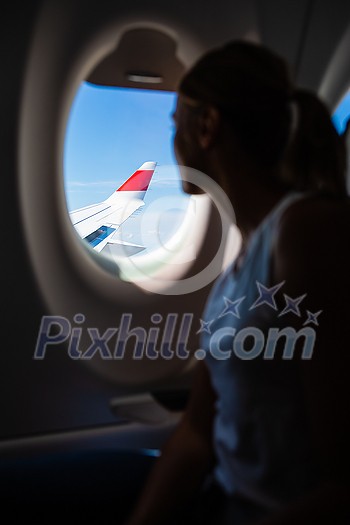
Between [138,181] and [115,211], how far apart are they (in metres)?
0.06

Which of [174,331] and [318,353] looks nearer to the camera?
[318,353]

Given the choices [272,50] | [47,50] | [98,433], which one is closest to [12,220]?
[47,50]

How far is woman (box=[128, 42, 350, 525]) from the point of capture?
2.21 ft

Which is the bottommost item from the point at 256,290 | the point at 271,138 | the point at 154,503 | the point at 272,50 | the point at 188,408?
the point at 154,503

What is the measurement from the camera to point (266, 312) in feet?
2.48

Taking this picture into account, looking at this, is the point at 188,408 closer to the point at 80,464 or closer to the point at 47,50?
the point at 80,464

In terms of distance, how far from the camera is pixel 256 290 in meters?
0.74

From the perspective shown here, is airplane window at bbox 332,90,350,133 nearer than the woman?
No

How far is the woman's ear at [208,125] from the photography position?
29.6 inches

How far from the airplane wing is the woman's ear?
86 mm

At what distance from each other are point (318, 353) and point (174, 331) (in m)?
0.24

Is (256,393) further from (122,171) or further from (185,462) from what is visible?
(122,171)

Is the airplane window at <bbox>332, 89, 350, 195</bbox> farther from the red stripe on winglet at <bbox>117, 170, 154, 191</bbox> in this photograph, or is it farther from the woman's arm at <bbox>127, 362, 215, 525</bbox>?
the woman's arm at <bbox>127, 362, 215, 525</bbox>

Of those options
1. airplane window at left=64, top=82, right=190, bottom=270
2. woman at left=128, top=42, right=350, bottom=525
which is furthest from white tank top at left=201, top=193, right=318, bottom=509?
airplane window at left=64, top=82, right=190, bottom=270
